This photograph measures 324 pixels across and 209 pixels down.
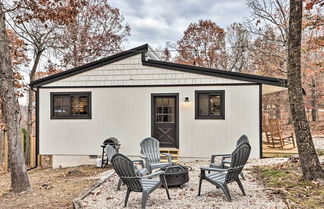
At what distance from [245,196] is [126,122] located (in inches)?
196

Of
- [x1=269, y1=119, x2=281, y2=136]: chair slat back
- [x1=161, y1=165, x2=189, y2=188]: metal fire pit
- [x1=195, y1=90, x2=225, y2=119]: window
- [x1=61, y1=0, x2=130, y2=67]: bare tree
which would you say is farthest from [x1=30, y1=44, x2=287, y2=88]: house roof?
[x1=61, y1=0, x2=130, y2=67]: bare tree

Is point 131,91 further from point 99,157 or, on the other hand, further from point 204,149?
point 204,149

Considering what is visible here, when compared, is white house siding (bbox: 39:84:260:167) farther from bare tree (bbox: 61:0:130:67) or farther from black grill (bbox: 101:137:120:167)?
bare tree (bbox: 61:0:130:67)

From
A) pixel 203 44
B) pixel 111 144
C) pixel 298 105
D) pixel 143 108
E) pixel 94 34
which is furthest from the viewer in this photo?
pixel 203 44

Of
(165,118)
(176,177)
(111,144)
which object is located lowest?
(176,177)

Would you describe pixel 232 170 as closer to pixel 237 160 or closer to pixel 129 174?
pixel 237 160

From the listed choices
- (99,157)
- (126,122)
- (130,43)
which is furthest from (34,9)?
(130,43)

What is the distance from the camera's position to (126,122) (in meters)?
8.48

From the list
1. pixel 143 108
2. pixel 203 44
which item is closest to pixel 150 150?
pixel 143 108

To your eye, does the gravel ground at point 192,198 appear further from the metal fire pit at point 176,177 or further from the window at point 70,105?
the window at point 70,105

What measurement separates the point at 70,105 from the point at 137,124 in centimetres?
247

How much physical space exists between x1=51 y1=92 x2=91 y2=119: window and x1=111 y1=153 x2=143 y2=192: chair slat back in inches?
193

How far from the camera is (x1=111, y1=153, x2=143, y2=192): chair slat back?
404 cm

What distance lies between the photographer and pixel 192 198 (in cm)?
443
